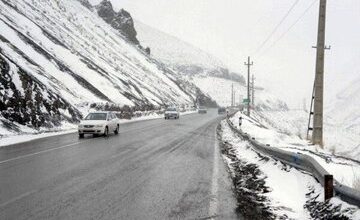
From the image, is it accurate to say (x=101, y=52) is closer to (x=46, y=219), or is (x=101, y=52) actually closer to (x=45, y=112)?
(x=45, y=112)

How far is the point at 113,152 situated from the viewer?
16109 millimetres

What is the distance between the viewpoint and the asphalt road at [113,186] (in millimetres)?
7215

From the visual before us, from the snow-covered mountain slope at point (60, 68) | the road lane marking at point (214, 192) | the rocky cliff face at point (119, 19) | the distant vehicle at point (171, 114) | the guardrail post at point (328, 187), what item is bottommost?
the road lane marking at point (214, 192)

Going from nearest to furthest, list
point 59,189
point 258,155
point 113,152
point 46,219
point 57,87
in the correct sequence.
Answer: point 46,219, point 59,189, point 258,155, point 113,152, point 57,87

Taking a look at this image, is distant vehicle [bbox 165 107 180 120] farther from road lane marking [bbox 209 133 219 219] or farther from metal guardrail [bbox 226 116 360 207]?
road lane marking [bbox 209 133 219 219]

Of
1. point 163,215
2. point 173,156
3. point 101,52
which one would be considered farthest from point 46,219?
point 101,52

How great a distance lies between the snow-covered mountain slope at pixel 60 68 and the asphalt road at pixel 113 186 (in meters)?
13.5

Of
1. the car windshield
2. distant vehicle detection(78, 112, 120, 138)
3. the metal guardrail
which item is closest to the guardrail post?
the metal guardrail

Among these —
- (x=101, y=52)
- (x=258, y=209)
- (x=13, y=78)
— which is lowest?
(x=258, y=209)

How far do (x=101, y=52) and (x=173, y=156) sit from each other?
68.8 meters

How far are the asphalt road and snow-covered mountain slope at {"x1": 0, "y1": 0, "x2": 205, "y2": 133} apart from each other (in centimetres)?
1353

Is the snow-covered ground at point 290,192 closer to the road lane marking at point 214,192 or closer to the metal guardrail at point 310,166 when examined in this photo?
the metal guardrail at point 310,166

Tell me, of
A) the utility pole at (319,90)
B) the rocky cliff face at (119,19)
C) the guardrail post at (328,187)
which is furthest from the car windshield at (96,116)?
the rocky cliff face at (119,19)

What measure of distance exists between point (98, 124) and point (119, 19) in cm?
11004
